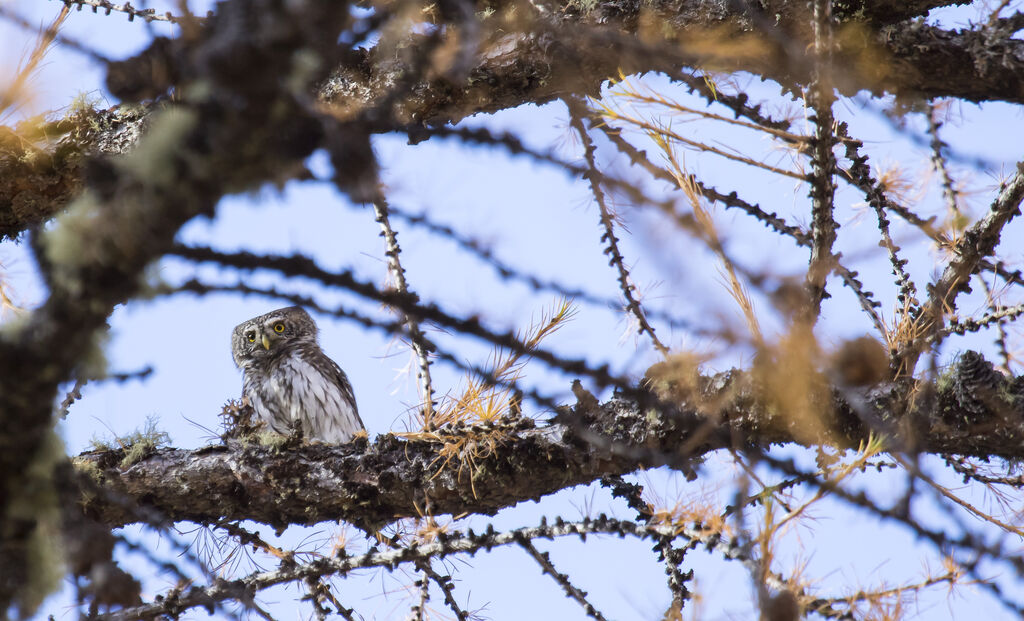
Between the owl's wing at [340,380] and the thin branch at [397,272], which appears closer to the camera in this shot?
the thin branch at [397,272]

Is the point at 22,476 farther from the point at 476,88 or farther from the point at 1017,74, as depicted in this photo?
the point at 1017,74

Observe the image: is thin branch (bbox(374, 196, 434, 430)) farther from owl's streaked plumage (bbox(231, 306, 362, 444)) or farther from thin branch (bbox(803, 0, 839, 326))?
owl's streaked plumage (bbox(231, 306, 362, 444))

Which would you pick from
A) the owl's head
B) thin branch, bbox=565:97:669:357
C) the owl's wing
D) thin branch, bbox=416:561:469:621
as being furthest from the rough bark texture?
the owl's head

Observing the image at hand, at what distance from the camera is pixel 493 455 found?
2.69 meters

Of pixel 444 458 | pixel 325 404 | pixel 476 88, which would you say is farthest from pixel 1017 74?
pixel 325 404

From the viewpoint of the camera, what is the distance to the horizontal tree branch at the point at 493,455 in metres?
2.20

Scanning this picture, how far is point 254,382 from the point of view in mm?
5461

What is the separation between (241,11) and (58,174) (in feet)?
8.34

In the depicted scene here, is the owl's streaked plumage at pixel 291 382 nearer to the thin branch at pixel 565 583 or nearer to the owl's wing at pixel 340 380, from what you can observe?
the owl's wing at pixel 340 380

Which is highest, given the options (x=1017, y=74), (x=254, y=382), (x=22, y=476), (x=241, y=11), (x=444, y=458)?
(x=254, y=382)

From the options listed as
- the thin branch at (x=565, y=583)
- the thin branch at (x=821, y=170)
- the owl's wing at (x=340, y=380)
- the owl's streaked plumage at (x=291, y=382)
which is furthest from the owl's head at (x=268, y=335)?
the thin branch at (x=821, y=170)

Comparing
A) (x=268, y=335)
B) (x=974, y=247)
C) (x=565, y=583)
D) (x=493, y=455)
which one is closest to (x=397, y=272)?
(x=493, y=455)

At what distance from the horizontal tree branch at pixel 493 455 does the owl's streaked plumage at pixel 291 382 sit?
71.9 inches

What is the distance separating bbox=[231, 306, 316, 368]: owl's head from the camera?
5.89 meters
